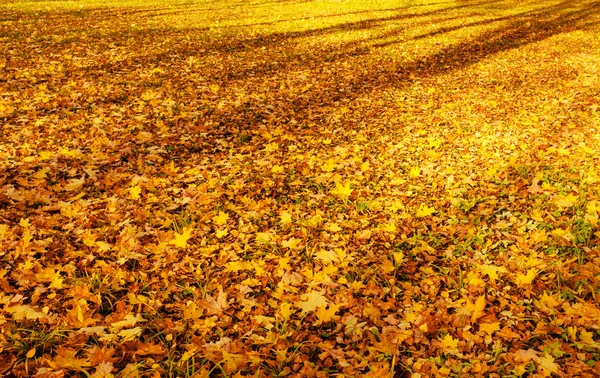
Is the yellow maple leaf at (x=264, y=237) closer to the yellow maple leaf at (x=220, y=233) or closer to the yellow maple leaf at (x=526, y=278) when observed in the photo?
the yellow maple leaf at (x=220, y=233)

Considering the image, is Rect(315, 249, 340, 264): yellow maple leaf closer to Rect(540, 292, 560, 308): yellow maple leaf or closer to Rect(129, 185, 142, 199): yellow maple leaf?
Rect(540, 292, 560, 308): yellow maple leaf

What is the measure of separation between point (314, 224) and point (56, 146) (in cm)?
374

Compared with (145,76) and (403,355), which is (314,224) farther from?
(145,76)

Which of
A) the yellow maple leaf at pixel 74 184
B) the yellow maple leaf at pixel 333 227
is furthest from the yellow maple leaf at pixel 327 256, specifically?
the yellow maple leaf at pixel 74 184

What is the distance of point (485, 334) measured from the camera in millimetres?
3014

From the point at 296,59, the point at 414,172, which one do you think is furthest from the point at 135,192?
the point at 296,59

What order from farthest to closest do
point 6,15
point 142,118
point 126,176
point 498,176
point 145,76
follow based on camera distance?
1. point 6,15
2. point 145,76
3. point 142,118
4. point 498,176
5. point 126,176

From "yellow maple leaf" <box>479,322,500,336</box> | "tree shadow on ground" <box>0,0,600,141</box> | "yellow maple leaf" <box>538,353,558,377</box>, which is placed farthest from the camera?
"tree shadow on ground" <box>0,0,600,141</box>

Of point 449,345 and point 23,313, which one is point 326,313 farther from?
point 23,313

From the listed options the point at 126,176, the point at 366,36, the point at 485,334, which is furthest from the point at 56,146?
the point at 366,36

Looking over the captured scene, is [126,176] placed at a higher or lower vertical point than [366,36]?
lower

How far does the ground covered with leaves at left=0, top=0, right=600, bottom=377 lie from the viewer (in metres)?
2.89

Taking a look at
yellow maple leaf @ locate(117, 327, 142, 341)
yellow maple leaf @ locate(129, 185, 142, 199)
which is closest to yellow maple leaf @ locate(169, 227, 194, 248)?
yellow maple leaf @ locate(129, 185, 142, 199)

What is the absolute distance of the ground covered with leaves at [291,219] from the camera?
289 centimetres
